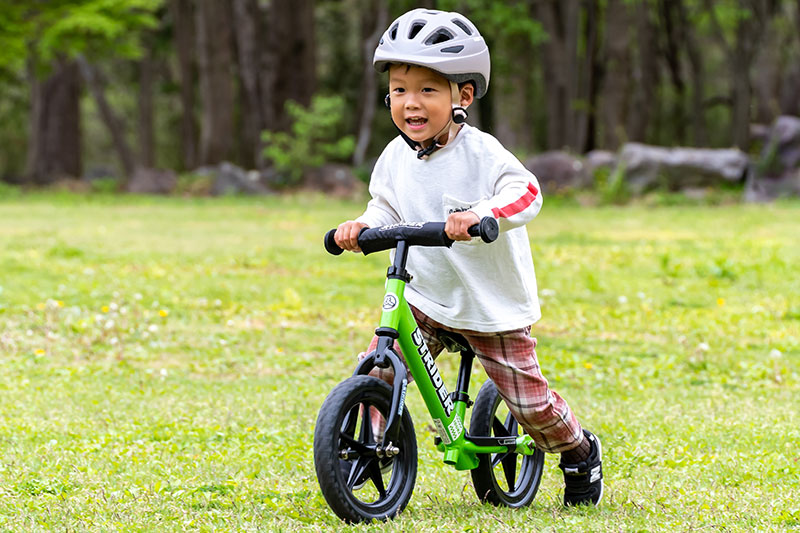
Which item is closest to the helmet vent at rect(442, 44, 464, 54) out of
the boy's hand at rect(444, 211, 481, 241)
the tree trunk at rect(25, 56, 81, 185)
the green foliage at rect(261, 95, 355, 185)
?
the boy's hand at rect(444, 211, 481, 241)

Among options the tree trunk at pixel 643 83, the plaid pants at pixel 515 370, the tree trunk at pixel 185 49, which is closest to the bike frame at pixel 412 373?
the plaid pants at pixel 515 370

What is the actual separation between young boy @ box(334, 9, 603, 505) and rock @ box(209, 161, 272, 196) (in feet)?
71.9

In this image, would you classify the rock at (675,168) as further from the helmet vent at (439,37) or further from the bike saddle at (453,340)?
the helmet vent at (439,37)

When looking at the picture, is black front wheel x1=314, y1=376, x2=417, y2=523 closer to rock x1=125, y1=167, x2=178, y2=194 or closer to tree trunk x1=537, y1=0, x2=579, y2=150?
rock x1=125, y1=167, x2=178, y2=194

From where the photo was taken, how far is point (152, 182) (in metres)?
27.3

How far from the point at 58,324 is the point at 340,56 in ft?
101

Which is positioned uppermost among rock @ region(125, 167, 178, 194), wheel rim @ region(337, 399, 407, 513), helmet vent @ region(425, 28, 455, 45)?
helmet vent @ region(425, 28, 455, 45)

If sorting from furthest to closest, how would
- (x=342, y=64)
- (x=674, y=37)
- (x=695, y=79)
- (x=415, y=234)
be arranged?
(x=342, y=64)
(x=674, y=37)
(x=695, y=79)
(x=415, y=234)

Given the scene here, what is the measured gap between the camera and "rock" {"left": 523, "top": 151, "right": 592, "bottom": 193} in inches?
944

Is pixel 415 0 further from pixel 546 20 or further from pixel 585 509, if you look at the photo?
pixel 585 509

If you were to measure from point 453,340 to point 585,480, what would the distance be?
0.87m

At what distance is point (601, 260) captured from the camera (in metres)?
13.7

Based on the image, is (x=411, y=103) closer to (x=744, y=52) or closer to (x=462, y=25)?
(x=462, y=25)

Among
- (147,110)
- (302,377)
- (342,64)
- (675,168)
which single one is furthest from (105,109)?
(302,377)
